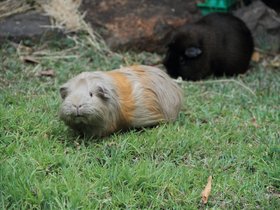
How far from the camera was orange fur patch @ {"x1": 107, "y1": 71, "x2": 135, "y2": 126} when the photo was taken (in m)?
4.69

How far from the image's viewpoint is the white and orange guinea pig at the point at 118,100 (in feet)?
14.5

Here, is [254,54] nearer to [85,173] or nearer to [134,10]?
Result: [134,10]

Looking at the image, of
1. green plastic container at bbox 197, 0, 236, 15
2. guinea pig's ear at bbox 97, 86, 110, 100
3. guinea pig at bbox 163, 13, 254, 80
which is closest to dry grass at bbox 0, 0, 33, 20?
guinea pig at bbox 163, 13, 254, 80

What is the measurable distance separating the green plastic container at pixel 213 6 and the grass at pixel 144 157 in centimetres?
245

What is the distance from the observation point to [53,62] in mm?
6777

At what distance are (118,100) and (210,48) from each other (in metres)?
2.77

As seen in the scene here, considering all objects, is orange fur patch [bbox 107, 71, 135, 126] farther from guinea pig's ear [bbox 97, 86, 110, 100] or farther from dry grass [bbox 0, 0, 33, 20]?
dry grass [bbox 0, 0, 33, 20]

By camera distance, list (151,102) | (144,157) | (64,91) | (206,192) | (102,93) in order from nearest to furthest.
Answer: (206,192)
(144,157)
(102,93)
(64,91)
(151,102)

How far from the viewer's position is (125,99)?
4.73m

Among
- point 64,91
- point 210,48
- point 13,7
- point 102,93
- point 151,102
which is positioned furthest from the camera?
point 13,7

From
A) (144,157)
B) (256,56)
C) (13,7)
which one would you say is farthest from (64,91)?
(256,56)

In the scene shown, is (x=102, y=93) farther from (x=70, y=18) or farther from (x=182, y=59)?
(x=70, y=18)

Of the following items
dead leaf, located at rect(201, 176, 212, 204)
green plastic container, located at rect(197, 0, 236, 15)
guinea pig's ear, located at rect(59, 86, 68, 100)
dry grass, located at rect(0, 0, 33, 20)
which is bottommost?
green plastic container, located at rect(197, 0, 236, 15)

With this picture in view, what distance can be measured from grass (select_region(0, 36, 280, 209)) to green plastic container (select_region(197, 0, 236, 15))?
8.02ft
